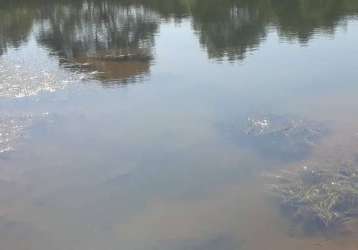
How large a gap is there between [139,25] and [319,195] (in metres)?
17.5

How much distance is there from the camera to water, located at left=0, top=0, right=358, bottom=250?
28.1 feet

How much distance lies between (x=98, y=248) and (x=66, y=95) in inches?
305

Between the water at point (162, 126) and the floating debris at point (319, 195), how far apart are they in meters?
0.25

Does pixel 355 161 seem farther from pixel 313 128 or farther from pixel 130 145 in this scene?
pixel 130 145

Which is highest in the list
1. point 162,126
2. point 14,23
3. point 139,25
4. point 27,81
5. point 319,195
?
point 14,23

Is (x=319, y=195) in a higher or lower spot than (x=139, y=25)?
lower

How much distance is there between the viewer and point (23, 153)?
11.3 meters

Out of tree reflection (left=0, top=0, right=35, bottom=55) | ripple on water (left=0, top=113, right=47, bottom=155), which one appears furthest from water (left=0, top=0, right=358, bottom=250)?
tree reflection (left=0, top=0, right=35, bottom=55)

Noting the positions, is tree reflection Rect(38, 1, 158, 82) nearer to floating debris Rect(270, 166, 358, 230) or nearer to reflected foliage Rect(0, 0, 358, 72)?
reflected foliage Rect(0, 0, 358, 72)

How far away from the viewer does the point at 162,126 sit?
A: 12.6 m

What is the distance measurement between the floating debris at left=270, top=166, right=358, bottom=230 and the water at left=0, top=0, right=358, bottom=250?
0.81ft

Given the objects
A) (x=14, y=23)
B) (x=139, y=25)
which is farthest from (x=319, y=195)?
(x=14, y=23)

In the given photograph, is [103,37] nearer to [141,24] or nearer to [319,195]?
[141,24]

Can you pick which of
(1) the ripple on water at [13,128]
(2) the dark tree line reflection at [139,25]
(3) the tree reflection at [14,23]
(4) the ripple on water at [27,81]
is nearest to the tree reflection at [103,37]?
(2) the dark tree line reflection at [139,25]
